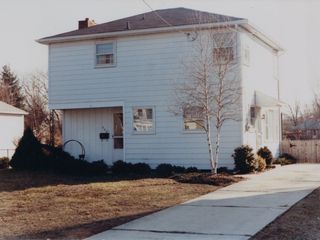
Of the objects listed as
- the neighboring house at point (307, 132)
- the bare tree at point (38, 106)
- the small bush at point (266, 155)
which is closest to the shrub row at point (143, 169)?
the small bush at point (266, 155)

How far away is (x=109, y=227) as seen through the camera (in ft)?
28.5

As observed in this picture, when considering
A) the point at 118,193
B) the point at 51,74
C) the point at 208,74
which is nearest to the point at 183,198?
the point at 118,193

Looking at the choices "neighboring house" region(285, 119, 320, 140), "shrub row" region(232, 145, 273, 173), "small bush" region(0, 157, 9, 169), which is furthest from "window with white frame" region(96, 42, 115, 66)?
"neighboring house" region(285, 119, 320, 140)

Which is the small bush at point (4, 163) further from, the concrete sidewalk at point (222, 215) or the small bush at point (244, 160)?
the concrete sidewalk at point (222, 215)

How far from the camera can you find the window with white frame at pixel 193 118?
18781 mm

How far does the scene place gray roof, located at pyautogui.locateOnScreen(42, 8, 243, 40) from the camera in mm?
19344

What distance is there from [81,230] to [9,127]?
2553 cm

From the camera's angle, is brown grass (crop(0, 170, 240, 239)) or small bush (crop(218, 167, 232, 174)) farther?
small bush (crop(218, 167, 232, 174))

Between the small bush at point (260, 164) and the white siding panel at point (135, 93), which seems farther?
the white siding panel at point (135, 93)

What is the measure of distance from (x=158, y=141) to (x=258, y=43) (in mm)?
6556

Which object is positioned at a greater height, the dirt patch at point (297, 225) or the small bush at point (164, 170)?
the small bush at point (164, 170)

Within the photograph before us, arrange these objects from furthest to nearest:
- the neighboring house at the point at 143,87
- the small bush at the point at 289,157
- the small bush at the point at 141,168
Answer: the small bush at the point at 289,157 → the neighboring house at the point at 143,87 → the small bush at the point at 141,168

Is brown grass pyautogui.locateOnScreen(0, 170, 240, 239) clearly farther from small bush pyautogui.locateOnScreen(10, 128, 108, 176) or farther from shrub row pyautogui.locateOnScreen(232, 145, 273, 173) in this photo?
shrub row pyautogui.locateOnScreen(232, 145, 273, 173)

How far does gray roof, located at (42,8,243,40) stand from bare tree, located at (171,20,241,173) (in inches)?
28.5
